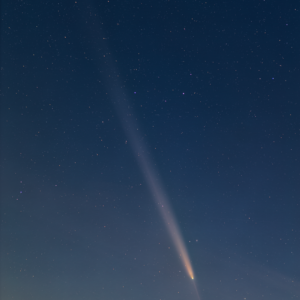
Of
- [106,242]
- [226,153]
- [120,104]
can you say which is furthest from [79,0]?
[106,242]

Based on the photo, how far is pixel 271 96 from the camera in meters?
0.66

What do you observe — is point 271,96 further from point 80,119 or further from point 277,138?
point 80,119

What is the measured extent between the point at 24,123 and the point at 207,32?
63 cm

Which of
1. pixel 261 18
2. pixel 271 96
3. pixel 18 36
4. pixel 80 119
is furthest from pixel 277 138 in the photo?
pixel 18 36

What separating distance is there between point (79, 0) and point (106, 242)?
0.75 metres

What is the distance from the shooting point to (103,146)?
0.69 meters

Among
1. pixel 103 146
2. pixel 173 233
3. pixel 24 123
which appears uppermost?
pixel 24 123

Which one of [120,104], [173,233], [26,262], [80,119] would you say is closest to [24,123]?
[80,119]

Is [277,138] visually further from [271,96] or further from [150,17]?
[150,17]

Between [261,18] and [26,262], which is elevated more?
[261,18]

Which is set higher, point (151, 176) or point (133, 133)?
point (133, 133)

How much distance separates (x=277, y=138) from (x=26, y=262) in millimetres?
881

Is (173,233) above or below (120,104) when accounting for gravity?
below

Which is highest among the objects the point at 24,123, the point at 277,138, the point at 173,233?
the point at 24,123
